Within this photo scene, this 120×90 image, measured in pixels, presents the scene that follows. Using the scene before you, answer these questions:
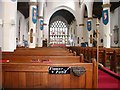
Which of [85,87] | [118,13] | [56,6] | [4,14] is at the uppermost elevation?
[56,6]

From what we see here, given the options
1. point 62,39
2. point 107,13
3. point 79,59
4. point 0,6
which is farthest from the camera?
point 62,39

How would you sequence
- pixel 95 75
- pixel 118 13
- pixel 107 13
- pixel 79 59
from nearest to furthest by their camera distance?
1. pixel 95 75
2. pixel 79 59
3. pixel 107 13
4. pixel 118 13

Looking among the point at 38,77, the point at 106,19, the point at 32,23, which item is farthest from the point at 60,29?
the point at 38,77

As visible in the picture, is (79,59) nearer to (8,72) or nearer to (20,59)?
(20,59)

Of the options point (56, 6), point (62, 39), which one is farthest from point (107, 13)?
point (62, 39)

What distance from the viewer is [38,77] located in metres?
3.10

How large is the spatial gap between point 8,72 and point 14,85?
23 cm

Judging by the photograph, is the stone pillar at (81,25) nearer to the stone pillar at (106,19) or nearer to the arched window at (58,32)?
the stone pillar at (106,19)

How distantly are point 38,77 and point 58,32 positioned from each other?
31.9 m

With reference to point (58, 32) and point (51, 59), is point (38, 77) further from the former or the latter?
point (58, 32)

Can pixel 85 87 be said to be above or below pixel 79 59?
below

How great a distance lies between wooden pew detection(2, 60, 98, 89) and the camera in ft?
10.1

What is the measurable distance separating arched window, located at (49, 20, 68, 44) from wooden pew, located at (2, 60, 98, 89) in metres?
30.4

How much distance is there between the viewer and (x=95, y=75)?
3.06m
